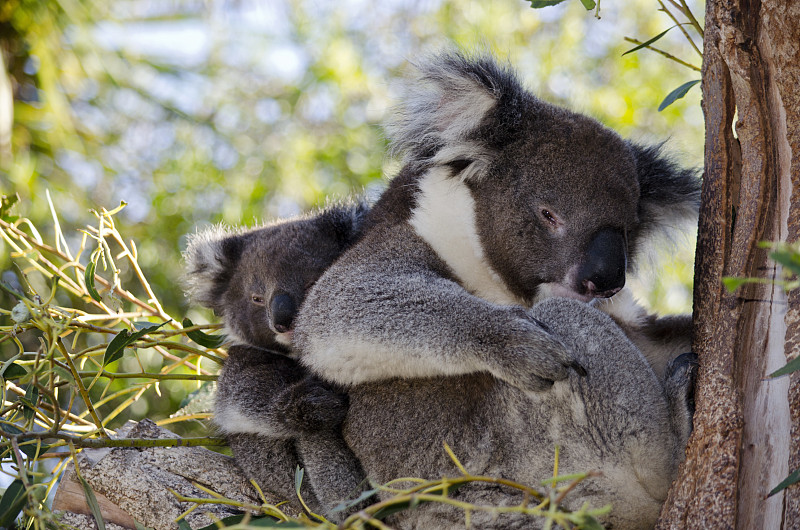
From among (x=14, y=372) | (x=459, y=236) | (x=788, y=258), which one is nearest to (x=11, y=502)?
(x=14, y=372)

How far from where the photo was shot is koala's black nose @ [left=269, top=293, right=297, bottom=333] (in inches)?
117

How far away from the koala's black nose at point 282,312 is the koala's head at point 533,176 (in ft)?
2.54

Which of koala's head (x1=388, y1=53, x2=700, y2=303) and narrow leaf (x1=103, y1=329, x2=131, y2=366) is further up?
koala's head (x1=388, y1=53, x2=700, y2=303)

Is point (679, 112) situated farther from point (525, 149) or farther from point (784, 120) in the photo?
point (784, 120)

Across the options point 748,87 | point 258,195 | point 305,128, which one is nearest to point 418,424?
point 748,87

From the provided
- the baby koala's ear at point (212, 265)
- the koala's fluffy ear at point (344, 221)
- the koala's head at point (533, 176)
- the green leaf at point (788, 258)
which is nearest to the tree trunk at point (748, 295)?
the koala's head at point (533, 176)

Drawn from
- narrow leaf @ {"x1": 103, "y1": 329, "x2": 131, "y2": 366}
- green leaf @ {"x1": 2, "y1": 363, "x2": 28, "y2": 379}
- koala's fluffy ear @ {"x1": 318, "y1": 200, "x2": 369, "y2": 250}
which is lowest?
green leaf @ {"x1": 2, "y1": 363, "x2": 28, "y2": 379}

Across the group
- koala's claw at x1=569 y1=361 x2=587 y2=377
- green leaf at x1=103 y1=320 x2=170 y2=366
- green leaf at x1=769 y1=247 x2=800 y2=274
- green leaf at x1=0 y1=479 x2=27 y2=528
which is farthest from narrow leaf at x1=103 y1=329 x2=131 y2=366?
green leaf at x1=769 y1=247 x2=800 y2=274

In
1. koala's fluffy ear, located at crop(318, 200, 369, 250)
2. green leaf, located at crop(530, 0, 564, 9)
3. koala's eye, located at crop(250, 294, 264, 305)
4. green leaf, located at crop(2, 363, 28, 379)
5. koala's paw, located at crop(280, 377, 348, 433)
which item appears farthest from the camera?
koala's fluffy ear, located at crop(318, 200, 369, 250)

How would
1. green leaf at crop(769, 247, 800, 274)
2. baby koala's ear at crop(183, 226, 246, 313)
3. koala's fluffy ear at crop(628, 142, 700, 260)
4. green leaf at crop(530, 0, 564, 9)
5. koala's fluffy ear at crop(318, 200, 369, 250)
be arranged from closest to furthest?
1. green leaf at crop(769, 247, 800, 274)
2. green leaf at crop(530, 0, 564, 9)
3. koala's fluffy ear at crop(628, 142, 700, 260)
4. koala's fluffy ear at crop(318, 200, 369, 250)
5. baby koala's ear at crop(183, 226, 246, 313)

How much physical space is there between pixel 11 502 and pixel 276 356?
4.01ft

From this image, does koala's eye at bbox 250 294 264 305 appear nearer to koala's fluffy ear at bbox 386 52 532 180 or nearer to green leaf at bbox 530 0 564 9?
koala's fluffy ear at bbox 386 52 532 180

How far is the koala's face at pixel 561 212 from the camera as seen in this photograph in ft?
8.20

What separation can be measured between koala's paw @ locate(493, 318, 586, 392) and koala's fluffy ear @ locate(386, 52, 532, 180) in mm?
809
